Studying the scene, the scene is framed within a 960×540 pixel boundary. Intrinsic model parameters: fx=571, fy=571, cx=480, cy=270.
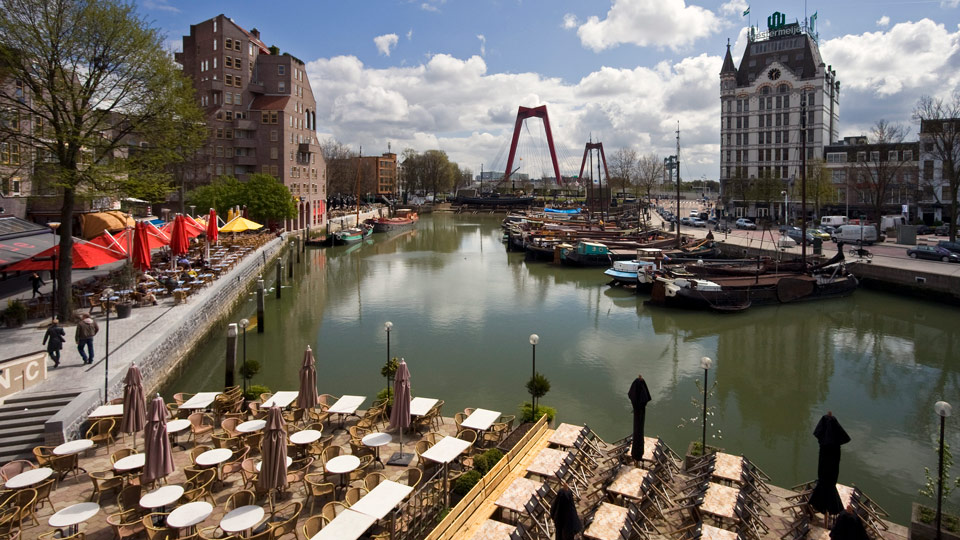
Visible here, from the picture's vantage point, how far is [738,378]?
18.1 meters

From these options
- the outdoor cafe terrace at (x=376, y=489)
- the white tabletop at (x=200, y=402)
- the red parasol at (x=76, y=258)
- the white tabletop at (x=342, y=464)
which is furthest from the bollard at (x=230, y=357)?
the white tabletop at (x=342, y=464)

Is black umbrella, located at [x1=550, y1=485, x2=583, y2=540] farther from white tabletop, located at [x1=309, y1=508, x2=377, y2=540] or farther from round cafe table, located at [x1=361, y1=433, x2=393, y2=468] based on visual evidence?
round cafe table, located at [x1=361, y1=433, x2=393, y2=468]

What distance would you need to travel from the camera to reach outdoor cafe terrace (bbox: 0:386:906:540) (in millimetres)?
7434

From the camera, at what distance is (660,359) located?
1994 centimetres

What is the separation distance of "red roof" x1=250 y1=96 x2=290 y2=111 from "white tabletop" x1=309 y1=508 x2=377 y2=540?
5593 cm

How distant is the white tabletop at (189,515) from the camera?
7.19 meters

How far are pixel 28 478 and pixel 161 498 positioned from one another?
7.40 ft

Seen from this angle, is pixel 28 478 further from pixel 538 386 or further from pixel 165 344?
pixel 538 386

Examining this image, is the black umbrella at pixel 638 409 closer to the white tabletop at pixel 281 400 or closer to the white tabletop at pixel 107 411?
the white tabletop at pixel 281 400

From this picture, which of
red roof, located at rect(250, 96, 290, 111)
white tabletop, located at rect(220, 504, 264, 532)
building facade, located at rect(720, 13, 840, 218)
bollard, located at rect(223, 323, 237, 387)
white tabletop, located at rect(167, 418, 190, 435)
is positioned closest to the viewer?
white tabletop, located at rect(220, 504, 264, 532)

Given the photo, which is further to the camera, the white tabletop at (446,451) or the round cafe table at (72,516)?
the white tabletop at (446,451)

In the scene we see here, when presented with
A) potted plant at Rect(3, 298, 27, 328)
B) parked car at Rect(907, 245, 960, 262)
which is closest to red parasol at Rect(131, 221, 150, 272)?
potted plant at Rect(3, 298, 27, 328)

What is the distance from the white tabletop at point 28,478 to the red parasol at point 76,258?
35.6ft

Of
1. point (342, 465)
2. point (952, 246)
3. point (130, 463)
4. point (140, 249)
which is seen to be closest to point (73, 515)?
point (130, 463)
